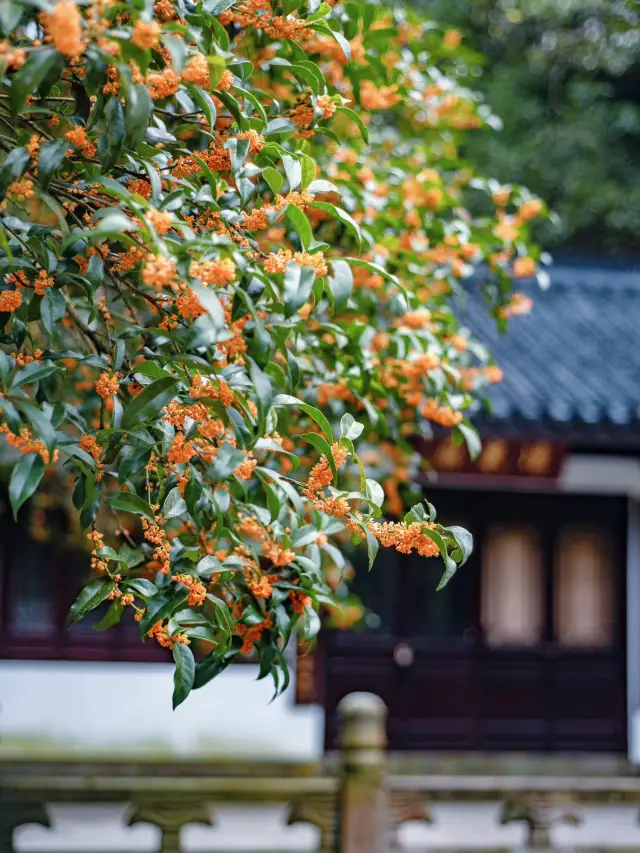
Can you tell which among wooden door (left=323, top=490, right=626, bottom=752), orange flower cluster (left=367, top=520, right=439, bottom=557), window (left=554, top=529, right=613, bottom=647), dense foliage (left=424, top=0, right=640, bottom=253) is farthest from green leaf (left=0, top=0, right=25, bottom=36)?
dense foliage (left=424, top=0, right=640, bottom=253)

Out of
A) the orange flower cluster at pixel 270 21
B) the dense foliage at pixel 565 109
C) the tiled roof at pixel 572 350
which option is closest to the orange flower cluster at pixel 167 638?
the orange flower cluster at pixel 270 21

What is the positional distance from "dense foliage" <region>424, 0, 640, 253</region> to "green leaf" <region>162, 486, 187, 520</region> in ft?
Answer: 32.9

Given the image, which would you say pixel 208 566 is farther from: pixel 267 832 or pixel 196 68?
pixel 267 832

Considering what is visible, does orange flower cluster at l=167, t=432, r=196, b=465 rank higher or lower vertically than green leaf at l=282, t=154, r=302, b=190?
lower

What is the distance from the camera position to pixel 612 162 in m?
11.7

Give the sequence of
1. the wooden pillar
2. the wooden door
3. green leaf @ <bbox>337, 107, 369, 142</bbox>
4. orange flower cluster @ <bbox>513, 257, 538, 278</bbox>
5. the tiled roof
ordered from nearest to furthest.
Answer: green leaf @ <bbox>337, 107, 369, 142</bbox> → the wooden pillar → orange flower cluster @ <bbox>513, 257, 538, 278</bbox> → the tiled roof → the wooden door

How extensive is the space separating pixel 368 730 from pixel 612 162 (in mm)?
9474

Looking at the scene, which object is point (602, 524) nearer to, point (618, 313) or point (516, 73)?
point (618, 313)

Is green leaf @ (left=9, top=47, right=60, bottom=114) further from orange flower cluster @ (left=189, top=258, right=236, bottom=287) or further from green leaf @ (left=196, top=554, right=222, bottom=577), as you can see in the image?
green leaf @ (left=196, top=554, right=222, bottom=577)

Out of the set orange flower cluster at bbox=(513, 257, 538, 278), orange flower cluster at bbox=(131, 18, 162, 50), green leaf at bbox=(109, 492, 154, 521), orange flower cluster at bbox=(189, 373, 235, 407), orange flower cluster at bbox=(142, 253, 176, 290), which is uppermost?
orange flower cluster at bbox=(513, 257, 538, 278)

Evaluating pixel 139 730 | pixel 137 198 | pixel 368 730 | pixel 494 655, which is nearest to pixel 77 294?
pixel 137 198

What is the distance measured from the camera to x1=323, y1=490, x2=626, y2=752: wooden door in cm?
739

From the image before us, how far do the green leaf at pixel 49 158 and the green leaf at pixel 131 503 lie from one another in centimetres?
54

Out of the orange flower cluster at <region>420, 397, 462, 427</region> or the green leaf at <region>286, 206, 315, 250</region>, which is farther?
the orange flower cluster at <region>420, 397, 462, 427</region>
